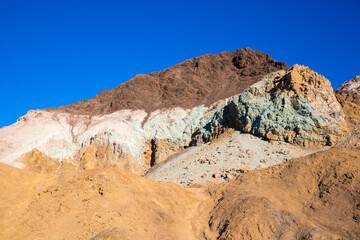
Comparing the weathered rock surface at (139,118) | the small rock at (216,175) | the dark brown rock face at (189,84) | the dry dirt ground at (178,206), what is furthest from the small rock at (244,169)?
the dark brown rock face at (189,84)

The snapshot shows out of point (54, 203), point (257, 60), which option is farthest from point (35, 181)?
point (257, 60)

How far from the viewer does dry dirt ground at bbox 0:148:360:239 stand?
33.7 ft

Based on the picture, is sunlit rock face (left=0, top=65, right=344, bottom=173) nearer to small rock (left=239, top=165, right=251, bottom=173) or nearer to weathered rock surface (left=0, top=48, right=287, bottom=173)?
weathered rock surface (left=0, top=48, right=287, bottom=173)

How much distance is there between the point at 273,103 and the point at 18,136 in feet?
94.9

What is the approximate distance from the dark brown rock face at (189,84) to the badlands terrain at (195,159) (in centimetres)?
25

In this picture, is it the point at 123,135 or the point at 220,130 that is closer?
the point at 220,130

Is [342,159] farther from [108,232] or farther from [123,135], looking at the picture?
[123,135]

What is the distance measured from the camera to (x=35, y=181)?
12.0 m

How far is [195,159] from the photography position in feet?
85.0

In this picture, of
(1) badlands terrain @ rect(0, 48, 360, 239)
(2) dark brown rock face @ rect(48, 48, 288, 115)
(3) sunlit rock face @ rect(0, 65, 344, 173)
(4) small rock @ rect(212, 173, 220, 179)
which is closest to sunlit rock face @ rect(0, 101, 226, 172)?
(3) sunlit rock face @ rect(0, 65, 344, 173)

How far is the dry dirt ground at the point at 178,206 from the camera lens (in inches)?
405

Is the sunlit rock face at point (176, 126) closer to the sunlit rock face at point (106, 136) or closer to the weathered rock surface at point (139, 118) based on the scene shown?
the sunlit rock face at point (106, 136)

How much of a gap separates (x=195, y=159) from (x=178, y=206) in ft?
39.8

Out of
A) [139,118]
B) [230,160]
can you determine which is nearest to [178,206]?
[230,160]
